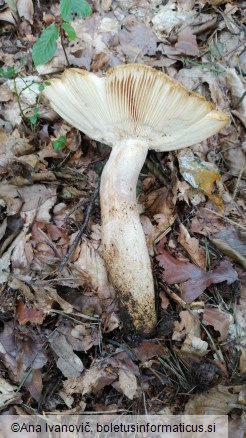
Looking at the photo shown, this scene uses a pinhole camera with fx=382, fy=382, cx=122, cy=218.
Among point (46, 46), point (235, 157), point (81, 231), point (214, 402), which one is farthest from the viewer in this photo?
point (235, 157)

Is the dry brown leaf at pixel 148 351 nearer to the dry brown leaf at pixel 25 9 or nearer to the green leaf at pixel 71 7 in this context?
the green leaf at pixel 71 7

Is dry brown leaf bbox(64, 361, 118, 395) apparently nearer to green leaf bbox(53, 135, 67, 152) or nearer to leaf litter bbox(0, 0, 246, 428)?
leaf litter bbox(0, 0, 246, 428)

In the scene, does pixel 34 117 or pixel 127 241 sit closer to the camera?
pixel 127 241

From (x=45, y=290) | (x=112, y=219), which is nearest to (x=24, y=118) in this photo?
(x=112, y=219)

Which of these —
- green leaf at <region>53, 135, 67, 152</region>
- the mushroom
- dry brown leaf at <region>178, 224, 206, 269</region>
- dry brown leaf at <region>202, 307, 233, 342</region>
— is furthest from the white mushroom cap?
dry brown leaf at <region>202, 307, 233, 342</region>

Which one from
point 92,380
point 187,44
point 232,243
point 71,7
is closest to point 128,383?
point 92,380

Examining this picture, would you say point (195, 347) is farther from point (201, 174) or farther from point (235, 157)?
point (235, 157)

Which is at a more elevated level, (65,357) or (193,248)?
(193,248)

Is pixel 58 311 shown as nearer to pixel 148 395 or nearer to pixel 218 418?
pixel 148 395
